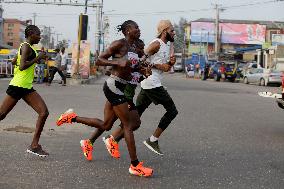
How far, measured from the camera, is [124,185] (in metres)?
5.77

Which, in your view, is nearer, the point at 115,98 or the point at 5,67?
the point at 115,98

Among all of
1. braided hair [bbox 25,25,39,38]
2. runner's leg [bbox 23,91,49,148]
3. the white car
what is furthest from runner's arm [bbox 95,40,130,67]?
the white car

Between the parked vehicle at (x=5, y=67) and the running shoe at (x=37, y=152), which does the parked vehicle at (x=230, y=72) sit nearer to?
the parked vehicle at (x=5, y=67)

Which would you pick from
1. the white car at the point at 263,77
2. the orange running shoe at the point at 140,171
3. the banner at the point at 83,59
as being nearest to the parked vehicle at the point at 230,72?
the white car at the point at 263,77

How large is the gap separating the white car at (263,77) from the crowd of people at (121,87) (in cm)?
3140

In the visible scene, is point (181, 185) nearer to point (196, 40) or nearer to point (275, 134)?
point (275, 134)

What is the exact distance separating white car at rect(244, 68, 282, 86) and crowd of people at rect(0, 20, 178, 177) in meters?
31.4

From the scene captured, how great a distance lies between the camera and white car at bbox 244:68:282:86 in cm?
3854

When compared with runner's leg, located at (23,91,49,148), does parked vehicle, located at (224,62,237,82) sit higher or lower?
lower

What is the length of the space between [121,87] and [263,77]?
35.0 m

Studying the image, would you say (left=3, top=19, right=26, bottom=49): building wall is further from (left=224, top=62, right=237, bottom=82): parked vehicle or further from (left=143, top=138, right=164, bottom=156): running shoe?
(left=143, top=138, right=164, bottom=156): running shoe

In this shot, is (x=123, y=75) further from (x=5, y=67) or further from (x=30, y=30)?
(x=5, y=67)

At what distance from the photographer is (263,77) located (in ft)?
133

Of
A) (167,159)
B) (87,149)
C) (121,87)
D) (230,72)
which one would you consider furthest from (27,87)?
(230,72)
